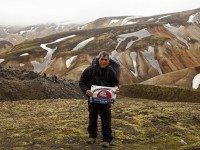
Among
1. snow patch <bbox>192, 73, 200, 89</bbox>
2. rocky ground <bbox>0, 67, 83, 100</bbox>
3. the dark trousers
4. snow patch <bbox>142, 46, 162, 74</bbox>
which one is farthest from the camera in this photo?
snow patch <bbox>142, 46, 162, 74</bbox>

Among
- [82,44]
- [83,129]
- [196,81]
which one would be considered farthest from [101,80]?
[82,44]

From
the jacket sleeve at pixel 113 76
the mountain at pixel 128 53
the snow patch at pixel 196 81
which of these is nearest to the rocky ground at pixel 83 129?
the jacket sleeve at pixel 113 76

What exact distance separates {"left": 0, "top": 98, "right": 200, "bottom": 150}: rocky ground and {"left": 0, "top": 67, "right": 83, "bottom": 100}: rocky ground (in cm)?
1519

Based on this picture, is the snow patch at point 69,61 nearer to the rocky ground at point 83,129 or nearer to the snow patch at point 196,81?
the snow patch at point 196,81

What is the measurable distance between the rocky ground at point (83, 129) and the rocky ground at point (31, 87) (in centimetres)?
1519

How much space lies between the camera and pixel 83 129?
22.5 metres

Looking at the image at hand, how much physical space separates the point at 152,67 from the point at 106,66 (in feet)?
434

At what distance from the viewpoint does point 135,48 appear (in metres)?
160

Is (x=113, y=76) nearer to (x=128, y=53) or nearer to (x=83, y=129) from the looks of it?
(x=83, y=129)

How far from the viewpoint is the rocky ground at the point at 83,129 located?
19547 mm

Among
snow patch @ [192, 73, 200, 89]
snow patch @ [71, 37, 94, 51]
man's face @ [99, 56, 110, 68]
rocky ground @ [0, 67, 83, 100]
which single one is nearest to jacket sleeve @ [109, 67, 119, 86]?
Answer: man's face @ [99, 56, 110, 68]

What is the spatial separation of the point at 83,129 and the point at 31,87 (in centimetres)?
2931

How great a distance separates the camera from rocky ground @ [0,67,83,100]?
156 feet

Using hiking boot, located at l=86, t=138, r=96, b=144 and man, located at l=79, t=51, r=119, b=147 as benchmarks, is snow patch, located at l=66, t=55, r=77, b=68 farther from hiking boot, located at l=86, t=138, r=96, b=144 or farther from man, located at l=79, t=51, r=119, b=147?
man, located at l=79, t=51, r=119, b=147
